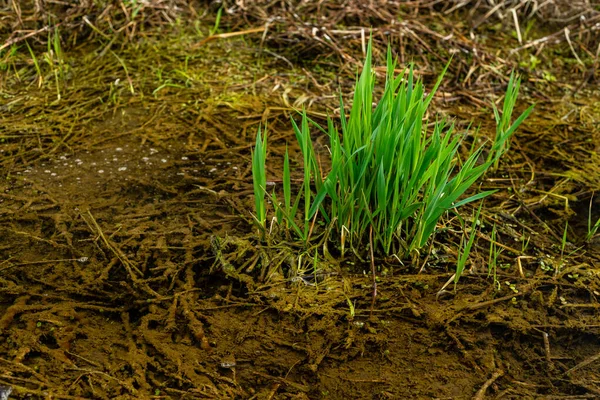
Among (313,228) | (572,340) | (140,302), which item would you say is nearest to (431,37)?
(313,228)

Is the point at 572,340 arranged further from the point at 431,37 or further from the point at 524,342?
the point at 431,37

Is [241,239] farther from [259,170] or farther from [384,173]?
[384,173]

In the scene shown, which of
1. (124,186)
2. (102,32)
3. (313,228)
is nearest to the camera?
(313,228)

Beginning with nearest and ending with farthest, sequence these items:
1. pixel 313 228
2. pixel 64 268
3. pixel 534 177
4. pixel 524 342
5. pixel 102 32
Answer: pixel 524 342
pixel 64 268
pixel 313 228
pixel 534 177
pixel 102 32

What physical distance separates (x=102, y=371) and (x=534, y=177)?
189 cm

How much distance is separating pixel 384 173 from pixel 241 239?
55cm

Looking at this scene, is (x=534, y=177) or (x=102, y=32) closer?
(x=534, y=177)

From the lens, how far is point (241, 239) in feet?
7.33

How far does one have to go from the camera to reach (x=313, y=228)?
229 centimetres

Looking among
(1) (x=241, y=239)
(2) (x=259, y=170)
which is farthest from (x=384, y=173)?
(1) (x=241, y=239)

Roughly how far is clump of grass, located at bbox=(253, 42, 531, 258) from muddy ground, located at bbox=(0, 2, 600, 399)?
0.14 meters

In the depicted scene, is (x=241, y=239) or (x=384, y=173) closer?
(x=384, y=173)

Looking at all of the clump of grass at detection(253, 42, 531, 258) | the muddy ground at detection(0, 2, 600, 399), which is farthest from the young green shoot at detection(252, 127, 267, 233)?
the muddy ground at detection(0, 2, 600, 399)

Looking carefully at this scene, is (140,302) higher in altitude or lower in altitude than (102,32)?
lower
